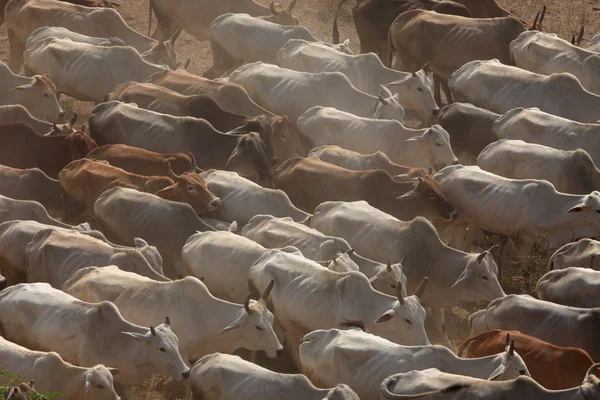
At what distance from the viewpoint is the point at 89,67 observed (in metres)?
13.1

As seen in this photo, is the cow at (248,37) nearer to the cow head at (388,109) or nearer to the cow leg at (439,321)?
the cow head at (388,109)

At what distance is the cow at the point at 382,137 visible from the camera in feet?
38.6

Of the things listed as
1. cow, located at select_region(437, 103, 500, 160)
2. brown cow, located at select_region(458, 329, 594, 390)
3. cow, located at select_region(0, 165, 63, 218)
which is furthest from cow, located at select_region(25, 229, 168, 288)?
cow, located at select_region(437, 103, 500, 160)

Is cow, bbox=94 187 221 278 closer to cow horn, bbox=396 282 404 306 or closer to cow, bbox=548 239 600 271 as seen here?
cow horn, bbox=396 282 404 306

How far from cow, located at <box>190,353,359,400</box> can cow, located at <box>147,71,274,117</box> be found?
207 inches

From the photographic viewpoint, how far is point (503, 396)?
23.8ft

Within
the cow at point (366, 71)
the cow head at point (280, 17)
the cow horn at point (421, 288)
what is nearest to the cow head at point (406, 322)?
the cow horn at point (421, 288)

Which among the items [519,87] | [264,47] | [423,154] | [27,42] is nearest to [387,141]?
[423,154]

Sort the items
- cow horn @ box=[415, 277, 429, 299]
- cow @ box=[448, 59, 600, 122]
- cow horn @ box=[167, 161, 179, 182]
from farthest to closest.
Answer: cow @ box=[448, 59, 600, 122]
cow horn @ box=[167, 161, 179, 182]
cow horn @ box=[415, 277, 429, 299]

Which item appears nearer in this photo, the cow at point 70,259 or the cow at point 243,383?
the cow at point 243,383

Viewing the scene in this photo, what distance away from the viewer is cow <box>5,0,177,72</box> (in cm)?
1434

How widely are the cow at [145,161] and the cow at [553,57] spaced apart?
476 cm

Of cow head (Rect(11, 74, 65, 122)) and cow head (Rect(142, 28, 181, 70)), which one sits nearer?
cow head (Rect(11, 74, 65, 122))

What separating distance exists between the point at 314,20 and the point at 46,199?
712 cm
